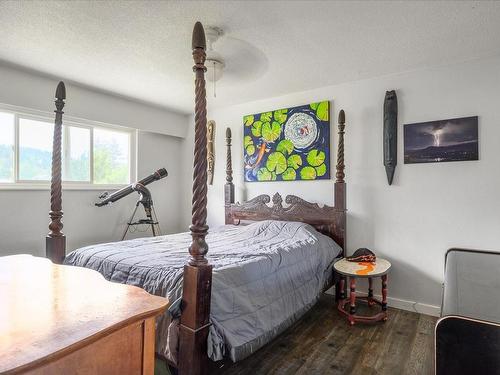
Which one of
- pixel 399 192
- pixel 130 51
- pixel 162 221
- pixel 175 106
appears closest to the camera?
pixel 130 51

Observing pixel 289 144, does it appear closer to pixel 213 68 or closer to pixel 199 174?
pixel 213 68

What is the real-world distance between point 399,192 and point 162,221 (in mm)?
3252

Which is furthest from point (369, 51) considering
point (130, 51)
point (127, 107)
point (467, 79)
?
point (127, 107)

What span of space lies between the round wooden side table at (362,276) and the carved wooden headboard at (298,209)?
449 mm

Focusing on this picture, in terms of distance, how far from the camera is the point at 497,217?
2521mm

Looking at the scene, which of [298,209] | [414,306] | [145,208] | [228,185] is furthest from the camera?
[228,185]

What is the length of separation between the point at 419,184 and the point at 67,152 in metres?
3.88

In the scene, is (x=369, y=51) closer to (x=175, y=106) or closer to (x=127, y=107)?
(x=175, y=106)

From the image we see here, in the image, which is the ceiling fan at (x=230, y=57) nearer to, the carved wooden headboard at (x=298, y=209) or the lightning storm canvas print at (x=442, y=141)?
the carved wooden headboard at (x=298, y=209)

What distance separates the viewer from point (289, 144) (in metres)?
3.62

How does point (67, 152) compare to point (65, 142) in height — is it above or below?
below

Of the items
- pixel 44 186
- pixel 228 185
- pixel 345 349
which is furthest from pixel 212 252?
pixel 44 186

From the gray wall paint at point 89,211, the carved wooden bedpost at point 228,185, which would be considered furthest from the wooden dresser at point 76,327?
the carved wooden bedpost at point 228,185

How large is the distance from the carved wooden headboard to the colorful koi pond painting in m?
0.22
